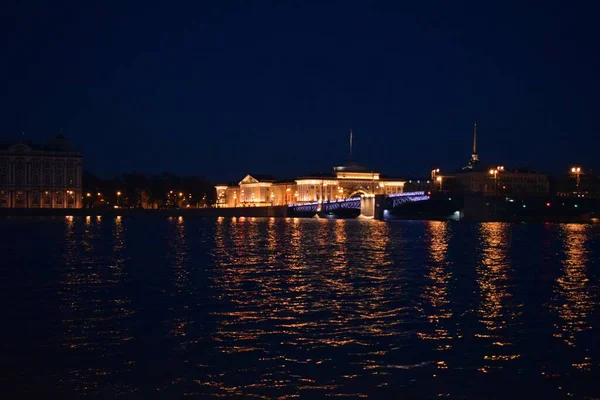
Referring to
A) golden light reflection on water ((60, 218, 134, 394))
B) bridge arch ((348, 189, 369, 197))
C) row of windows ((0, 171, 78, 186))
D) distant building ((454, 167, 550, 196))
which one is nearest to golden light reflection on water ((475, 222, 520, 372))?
golden light reflection on water ((60, 218, 134, 394))

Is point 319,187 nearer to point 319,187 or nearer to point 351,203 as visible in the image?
point 319,187

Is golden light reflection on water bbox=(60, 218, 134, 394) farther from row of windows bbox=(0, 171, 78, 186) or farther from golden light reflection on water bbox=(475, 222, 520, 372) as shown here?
row of windows bbox=(0, 171, 78, 186)

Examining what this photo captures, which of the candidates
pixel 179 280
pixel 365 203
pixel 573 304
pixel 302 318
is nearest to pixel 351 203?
pixel 365 203

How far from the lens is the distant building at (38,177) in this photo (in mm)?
114250

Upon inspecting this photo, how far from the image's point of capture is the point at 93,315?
16.9 meters

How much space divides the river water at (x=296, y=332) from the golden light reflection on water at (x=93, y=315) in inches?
1.6

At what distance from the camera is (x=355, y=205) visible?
126 m

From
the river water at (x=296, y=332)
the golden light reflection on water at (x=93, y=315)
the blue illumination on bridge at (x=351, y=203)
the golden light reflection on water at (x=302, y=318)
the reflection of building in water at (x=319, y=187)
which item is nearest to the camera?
the river water at (x=296, y=332)

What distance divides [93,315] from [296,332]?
190 inches

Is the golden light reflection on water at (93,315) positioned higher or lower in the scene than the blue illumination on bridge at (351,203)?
lower

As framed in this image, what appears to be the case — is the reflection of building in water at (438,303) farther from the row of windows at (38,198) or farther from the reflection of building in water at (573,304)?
the row of windows at (38,198)

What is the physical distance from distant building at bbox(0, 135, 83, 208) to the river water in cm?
9059

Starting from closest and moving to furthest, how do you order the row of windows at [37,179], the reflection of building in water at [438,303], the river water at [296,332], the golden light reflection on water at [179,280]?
1. the river water at [296,332]
2. the reflection of building in water at [438,303]
3. the golden light reflection on water at [179,280]
4. the row of windows at [37,179]

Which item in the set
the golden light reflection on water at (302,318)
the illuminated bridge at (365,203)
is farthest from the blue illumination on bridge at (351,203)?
the golden light reflection on water at (302,318)
